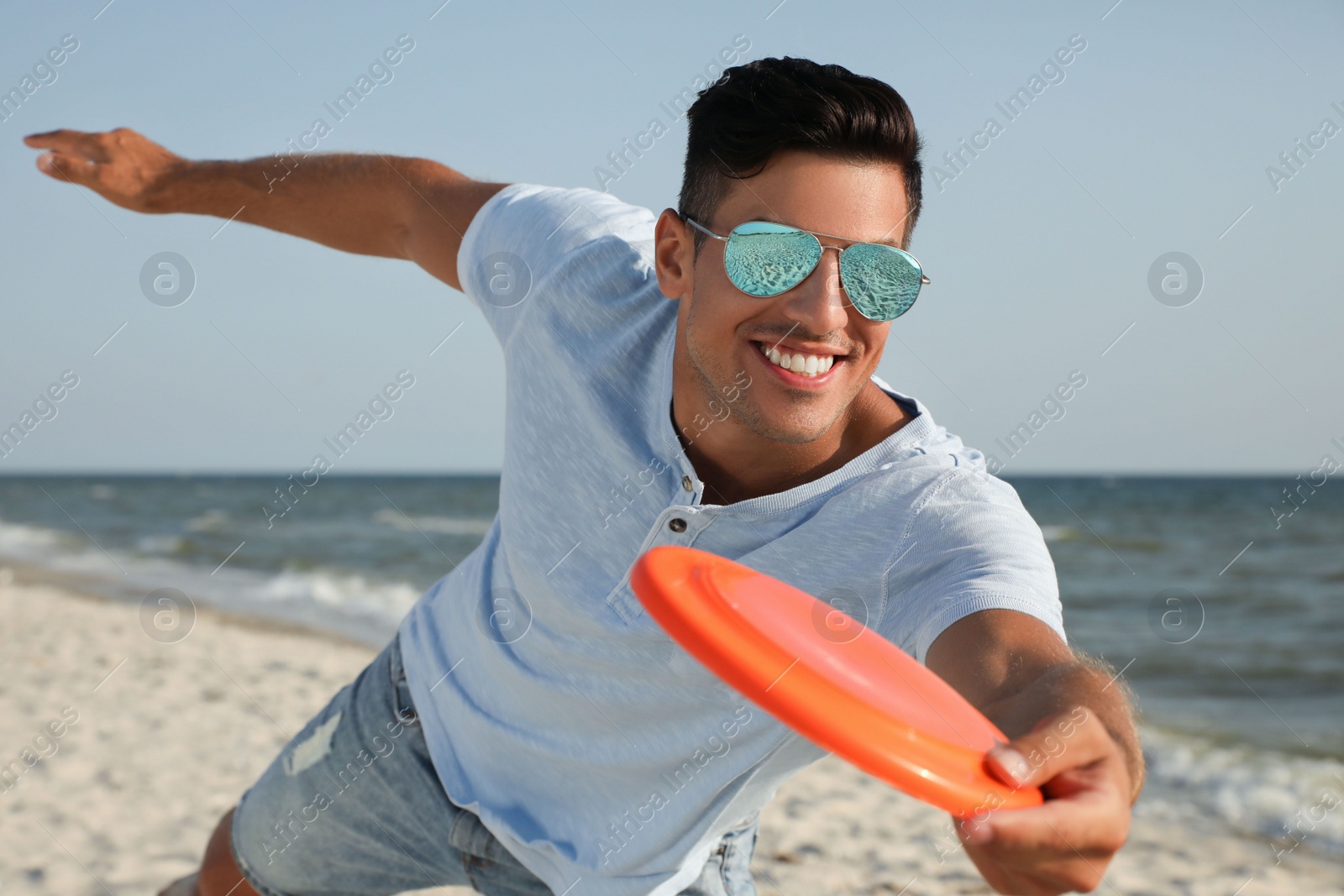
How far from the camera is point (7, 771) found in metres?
5.48

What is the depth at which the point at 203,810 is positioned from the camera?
5191 mm

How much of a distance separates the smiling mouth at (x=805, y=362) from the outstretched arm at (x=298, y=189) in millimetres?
1496

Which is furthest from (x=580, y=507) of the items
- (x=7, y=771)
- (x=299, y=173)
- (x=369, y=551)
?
(x=369, y=551)

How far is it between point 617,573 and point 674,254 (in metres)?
0.87

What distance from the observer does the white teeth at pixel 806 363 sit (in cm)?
222

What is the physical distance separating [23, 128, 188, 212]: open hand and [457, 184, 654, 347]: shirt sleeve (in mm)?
1325

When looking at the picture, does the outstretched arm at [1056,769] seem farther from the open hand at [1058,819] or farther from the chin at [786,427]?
the chin at [786,427]

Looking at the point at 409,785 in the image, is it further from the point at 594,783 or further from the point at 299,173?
the point at 299,173

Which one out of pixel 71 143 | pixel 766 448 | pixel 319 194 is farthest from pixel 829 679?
pixel 71 143

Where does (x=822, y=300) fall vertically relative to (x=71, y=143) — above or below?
below

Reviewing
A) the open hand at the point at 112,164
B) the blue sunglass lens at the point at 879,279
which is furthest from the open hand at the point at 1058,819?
the open hand at the point at 112,164

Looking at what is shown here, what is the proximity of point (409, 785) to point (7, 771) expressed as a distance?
160 inches

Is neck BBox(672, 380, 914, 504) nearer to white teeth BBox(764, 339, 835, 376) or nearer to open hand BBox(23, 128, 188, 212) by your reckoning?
white teeth BBox(764, 339, 835, 376)

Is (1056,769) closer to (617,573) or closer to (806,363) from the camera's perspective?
(806,363)
